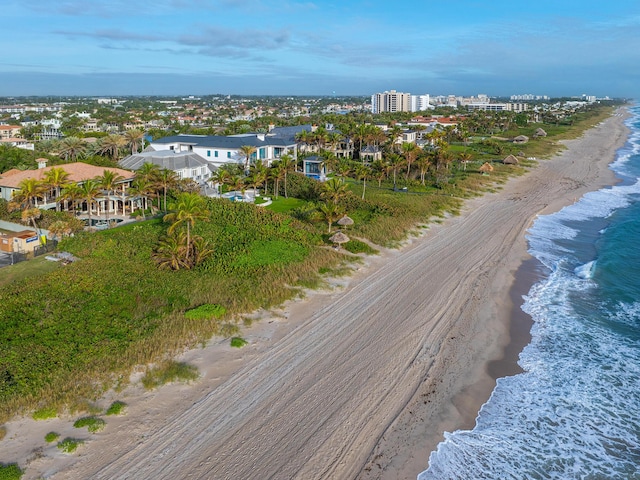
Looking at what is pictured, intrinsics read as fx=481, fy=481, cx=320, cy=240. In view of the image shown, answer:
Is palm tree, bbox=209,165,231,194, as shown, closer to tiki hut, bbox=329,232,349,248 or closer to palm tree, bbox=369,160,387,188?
tiki hut, bbox=329,232,349,248

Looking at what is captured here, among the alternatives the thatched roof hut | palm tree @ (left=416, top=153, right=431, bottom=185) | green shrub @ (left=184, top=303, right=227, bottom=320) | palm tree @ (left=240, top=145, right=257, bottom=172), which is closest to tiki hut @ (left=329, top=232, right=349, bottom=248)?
the thatched roof hut

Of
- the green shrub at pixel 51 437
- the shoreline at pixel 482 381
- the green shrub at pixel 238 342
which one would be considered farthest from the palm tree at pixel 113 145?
the green shrub at pixel 51 437

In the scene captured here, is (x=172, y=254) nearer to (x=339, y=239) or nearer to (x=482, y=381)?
(x=339, y=239)

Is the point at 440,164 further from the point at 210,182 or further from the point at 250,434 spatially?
the point at 250,434

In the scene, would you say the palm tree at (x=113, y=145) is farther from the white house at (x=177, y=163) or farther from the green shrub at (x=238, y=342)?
the green shrub at (x=238, y=342)

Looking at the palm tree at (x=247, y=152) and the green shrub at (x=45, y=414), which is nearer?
the green shrub at (x=45, y=414)

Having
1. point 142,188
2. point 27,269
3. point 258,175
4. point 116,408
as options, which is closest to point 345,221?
point 258,175

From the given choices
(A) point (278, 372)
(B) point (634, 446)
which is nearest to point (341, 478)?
(A) point (278, 372)
